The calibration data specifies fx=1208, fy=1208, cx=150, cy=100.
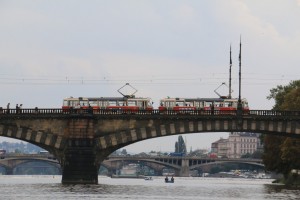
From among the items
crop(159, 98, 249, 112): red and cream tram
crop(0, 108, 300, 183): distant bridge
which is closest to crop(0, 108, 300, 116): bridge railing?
crop(0, 108, 300, 183): distant bridge

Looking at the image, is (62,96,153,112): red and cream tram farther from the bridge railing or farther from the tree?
the tree

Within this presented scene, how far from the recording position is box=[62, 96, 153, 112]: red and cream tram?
144 meters

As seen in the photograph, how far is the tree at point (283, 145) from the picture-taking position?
143 metres

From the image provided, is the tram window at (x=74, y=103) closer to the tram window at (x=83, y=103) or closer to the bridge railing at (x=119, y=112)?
the tram window at (x=83, y=103)

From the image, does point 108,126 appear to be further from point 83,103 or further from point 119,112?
point 83,103

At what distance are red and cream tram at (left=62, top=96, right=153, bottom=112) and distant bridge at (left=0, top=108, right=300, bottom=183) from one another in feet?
30.5

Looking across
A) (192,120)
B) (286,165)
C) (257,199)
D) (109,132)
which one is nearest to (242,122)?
(192,120)

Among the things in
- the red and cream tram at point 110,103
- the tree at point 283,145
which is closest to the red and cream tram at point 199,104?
the red and cream tram at point 110,103

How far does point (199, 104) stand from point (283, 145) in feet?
37.7

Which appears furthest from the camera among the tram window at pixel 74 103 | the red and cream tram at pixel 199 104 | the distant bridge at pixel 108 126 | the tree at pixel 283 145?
the tram window at pixel 74 103

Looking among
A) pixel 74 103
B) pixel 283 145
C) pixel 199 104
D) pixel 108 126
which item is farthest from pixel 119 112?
pixel 283 145

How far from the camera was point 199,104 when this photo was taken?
14938cm

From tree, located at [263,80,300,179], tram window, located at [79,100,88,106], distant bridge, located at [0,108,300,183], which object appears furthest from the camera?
tram window, located at [79,100,88,106]

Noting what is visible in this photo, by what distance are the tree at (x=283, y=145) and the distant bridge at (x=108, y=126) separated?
898 centimetres
